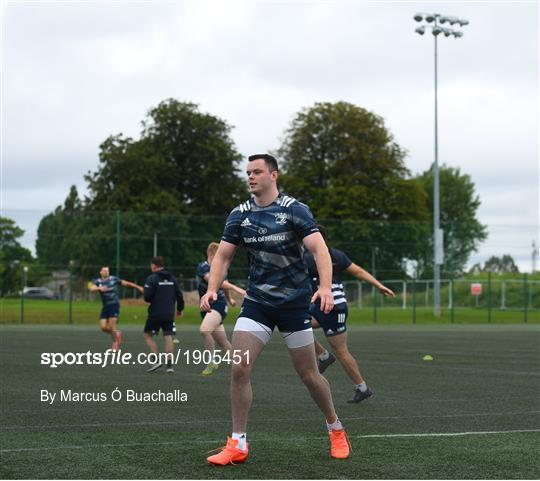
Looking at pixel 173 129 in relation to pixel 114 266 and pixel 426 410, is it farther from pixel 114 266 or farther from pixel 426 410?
pixel 426 410

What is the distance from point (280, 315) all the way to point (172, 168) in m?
55.7

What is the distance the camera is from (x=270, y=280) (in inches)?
280

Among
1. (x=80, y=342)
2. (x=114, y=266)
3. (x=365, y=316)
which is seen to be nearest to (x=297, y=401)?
(x=80, y=342)

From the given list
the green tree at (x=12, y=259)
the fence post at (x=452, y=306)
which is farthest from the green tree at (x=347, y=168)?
the green tree at (x=12, y=259)

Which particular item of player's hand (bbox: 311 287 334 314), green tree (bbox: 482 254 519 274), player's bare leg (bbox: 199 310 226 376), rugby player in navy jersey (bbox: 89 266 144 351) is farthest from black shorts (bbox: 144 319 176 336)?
green tree (bbox: 482 254 519 274)

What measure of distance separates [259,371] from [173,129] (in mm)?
49479

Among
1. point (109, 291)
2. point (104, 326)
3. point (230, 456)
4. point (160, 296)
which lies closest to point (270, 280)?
point (230, 456)

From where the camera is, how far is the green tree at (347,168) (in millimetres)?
63000

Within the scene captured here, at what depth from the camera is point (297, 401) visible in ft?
37.3

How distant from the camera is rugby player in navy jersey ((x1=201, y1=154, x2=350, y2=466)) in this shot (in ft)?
23.1

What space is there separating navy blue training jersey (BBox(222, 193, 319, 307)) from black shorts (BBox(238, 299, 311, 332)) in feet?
0.13

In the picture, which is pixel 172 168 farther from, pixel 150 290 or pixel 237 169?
pixel 150 290

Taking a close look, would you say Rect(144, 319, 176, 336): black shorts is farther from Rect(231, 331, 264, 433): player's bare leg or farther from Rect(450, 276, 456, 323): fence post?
Rect(450, 276, 456, 323): fence post

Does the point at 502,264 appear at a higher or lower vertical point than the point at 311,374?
higher
